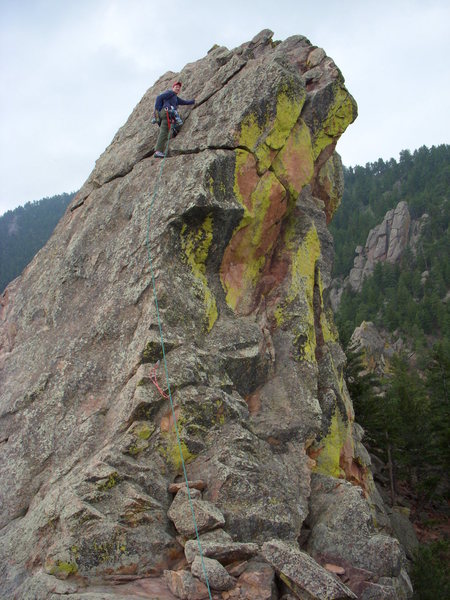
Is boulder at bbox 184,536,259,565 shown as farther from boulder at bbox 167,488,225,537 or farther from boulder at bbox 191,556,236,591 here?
boulder at bbox 167,488,225,537

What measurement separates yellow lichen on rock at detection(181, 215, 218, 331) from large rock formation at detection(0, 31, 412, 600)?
0.06 meters

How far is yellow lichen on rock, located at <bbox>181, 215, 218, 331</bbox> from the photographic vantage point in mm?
13328

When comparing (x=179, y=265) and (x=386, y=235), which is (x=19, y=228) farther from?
(x=179, y=265)

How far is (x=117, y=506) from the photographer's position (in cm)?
916

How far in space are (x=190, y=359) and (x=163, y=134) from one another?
787cm

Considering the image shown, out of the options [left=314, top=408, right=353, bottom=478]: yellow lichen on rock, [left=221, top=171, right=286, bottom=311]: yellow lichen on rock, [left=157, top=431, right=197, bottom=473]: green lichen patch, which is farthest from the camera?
[left=221, top=171, right=286, bottom=311]: yellow lichen on rock

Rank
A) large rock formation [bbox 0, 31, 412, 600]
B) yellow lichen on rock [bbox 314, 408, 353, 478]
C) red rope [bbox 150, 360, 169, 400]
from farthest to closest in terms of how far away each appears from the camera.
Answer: yellow lichen on rock [bbox 314, 408, 353, 478], red rope [bbox 150, 360, 169, 400], large rock formation [bbox 0, 31, 412, 600]

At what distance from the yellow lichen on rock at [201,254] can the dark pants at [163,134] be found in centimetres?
373

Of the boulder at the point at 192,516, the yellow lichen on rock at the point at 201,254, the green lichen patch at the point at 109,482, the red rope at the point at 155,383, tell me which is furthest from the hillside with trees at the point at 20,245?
the boulder at the point at 192,516

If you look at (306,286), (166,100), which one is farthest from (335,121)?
(306,286)

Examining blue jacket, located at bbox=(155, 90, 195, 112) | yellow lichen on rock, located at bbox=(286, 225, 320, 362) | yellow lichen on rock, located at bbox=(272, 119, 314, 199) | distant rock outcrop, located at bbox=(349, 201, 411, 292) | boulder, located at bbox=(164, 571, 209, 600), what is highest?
distant rock outcrop, located at bbox=(349, 201, 411, 292)

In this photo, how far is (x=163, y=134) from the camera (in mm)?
15867

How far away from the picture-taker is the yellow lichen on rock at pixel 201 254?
13328 mm

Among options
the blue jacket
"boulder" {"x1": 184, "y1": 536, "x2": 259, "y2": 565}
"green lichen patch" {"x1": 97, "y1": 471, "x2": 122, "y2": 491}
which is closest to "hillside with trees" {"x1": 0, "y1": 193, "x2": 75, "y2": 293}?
the blue jacket
